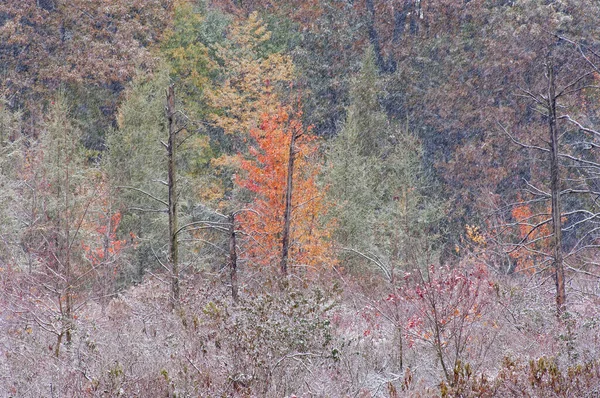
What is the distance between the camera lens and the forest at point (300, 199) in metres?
8.67

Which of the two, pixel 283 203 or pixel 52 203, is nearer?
pixel 52 203

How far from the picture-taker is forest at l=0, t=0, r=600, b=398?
8.67m

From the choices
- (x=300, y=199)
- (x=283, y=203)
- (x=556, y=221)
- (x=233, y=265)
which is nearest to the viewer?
(x=556, y=221)

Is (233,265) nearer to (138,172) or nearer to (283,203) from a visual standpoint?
(283,203)

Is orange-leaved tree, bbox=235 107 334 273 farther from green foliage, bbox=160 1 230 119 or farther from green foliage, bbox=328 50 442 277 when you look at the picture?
green foliage, bbox=160 1 230 119

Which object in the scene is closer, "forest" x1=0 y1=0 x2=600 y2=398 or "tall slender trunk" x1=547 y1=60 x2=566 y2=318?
"forest" x1=0 y1=0 x2=600 y2=398

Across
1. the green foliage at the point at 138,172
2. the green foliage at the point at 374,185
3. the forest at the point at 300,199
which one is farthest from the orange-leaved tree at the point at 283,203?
the green foliage at the point at 138,172

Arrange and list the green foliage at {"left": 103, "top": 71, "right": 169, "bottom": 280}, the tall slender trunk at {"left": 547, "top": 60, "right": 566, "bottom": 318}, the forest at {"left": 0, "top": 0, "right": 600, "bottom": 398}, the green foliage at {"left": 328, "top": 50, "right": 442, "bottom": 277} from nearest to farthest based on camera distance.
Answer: the forest at {"left": 0, "top": 0, "right": 600, "bottom": 398} → the tall slender trunk at {"left": 547, "top": 60, "right": 566, "bottom": 318} → the green foliage at {"left": 328, "top": 50, "right": 442, "bottom": 277} → the green foliage at {"left": 103, "top": 71, "right": 169, "bottom": 280}

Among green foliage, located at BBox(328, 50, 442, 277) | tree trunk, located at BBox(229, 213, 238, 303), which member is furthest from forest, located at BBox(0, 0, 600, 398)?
green foliage, located at BBox(328, 50, 442, 277)

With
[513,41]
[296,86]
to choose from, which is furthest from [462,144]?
[296,86]

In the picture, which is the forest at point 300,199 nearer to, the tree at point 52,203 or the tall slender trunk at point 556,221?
the tall slender trunk at point 556,221

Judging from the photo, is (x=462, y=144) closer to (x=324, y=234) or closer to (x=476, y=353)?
(x=324, y=234)

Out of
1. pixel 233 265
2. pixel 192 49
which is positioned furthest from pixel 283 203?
pixel 192 49

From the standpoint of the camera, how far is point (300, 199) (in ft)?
81.2
